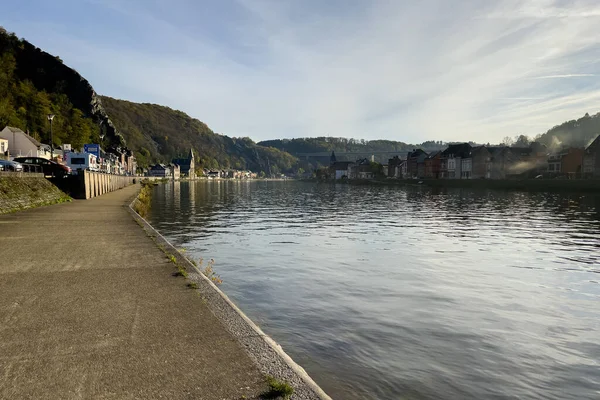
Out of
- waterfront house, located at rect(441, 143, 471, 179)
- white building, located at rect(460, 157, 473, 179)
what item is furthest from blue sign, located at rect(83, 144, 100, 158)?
white building, located at rect(460, 157, 473, 179)

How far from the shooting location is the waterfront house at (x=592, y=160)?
9314 cm

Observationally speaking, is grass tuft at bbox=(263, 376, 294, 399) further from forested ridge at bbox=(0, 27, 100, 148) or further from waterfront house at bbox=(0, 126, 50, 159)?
forested ridge at bbox=(0, 27, 100, 148)

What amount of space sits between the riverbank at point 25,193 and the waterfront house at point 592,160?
10508 cm

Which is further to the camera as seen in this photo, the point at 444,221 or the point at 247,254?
the point at 444,221

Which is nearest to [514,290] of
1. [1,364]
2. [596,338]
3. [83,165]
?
[596,338]

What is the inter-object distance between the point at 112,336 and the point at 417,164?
170 meters

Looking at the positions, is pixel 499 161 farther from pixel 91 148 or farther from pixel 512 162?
pixel 91 148

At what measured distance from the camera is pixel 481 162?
125875 mm

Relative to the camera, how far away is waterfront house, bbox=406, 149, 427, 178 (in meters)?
163

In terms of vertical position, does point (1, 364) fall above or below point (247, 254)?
above

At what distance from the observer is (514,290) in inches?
535

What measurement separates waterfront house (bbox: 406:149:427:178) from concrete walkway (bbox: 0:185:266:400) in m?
161

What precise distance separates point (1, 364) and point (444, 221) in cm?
3315

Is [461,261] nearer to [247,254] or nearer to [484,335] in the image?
[484,335]
